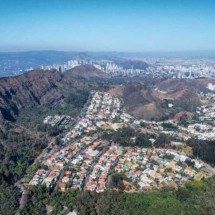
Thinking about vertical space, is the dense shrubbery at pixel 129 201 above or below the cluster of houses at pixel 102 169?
above

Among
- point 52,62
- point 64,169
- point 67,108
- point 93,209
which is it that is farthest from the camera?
point 52,62

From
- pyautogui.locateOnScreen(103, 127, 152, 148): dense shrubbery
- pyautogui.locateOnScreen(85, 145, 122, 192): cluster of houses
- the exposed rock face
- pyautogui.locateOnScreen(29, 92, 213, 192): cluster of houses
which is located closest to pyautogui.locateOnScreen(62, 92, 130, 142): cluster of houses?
pyautogui.locateOnScreen(29, 92, 213, 192): cluster of houses

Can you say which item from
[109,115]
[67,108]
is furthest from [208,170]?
[67,108]

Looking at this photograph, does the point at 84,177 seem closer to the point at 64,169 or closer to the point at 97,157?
the point at 64,169

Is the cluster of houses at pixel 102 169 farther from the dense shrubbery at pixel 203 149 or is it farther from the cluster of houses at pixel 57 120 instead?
the cluster of houses at pixel 57 120

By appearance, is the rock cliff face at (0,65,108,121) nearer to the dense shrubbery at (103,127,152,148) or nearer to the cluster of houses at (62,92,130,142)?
the cluster of houses at (62,92,130,142)

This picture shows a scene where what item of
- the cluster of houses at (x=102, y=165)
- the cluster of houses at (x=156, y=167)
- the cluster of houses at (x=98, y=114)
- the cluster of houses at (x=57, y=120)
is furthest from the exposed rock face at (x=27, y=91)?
the cluster of houses at (x=156, y=167)

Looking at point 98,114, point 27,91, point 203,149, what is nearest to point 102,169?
point 203,149

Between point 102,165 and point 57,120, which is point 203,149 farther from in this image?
point 57,120
